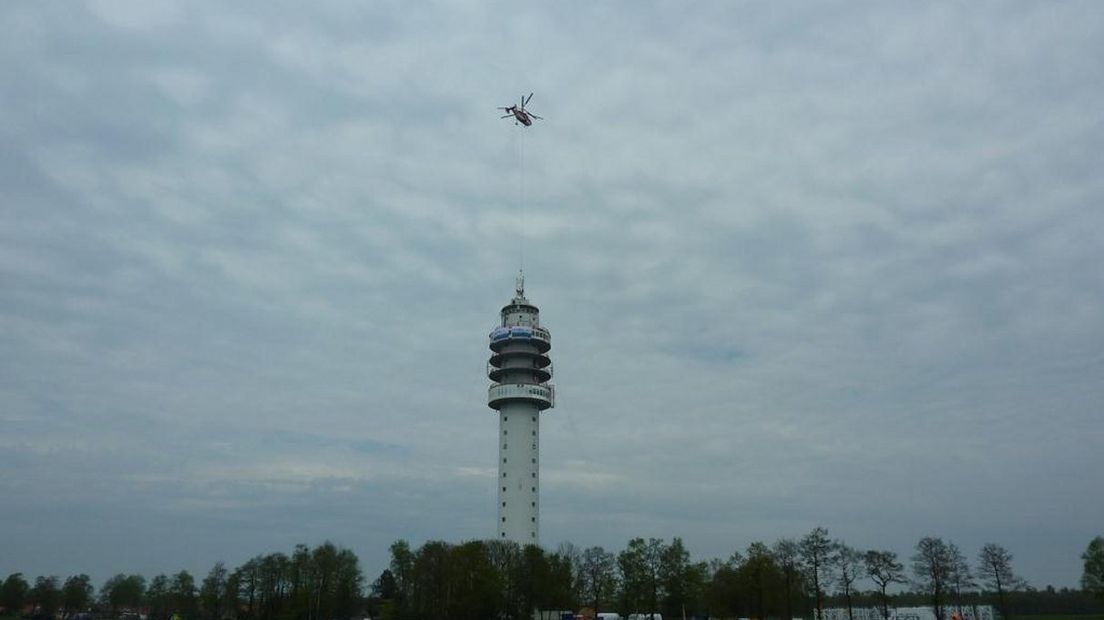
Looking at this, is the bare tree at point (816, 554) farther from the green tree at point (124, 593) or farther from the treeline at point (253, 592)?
the green tree at point (124, 593)

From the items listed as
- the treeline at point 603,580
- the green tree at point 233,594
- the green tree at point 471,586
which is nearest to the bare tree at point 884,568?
the treeline at point 603,580

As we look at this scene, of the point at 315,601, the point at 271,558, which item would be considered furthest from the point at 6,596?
the point at 315,601

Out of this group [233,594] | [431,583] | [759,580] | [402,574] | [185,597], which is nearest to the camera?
[759,580]

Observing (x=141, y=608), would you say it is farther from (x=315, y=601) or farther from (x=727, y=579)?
(x=727, y=579)

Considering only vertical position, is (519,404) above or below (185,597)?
above

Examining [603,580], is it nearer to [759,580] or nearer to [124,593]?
[759,580]

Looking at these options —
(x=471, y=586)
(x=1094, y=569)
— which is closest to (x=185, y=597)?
(x=471, y=586)

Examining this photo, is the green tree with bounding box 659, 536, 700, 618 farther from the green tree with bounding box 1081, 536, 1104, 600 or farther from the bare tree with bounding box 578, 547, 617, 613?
the green tree with bounding box 1081, 536, 1104, 600
